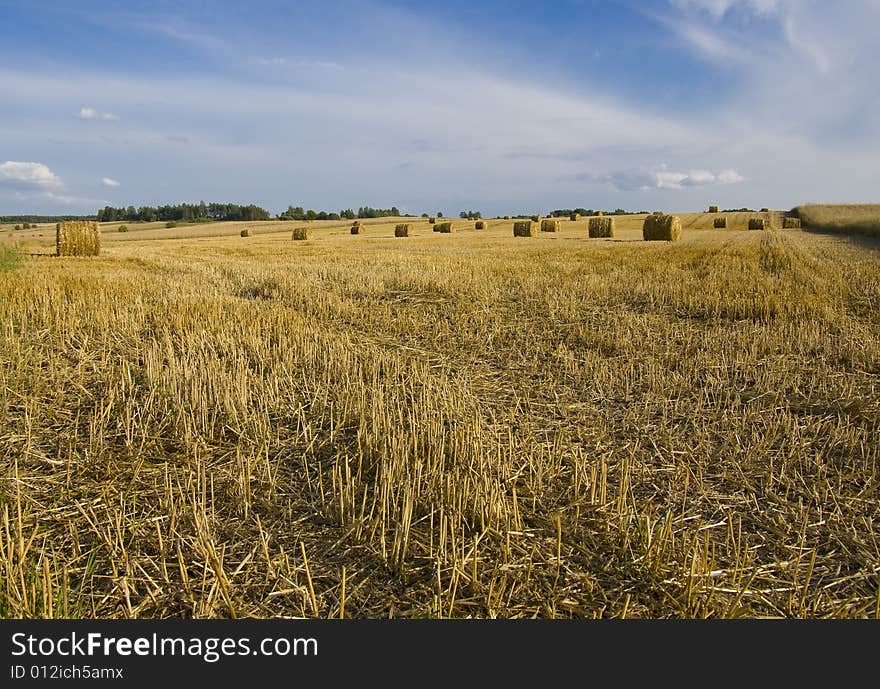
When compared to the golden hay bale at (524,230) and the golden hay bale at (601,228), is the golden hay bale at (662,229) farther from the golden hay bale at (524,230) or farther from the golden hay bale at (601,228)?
the golden hay bale at (524,230)

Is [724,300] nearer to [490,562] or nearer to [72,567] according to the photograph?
[490,562]

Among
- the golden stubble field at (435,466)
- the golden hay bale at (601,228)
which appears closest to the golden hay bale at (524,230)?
the golden hay bale at (601,228)

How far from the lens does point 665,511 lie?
120 inches

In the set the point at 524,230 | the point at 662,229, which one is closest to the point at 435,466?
the point at 662,229

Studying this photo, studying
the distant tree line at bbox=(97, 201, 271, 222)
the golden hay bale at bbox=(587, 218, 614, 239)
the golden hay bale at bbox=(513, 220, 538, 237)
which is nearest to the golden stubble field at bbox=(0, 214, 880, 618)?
the golden hay bale at bbox=(587, 218, 614, 239)

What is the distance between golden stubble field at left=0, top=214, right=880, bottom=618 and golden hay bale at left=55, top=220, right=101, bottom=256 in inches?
554

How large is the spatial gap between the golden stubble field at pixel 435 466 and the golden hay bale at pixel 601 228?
27664 mm

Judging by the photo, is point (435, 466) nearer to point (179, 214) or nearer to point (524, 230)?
point (524, 230)

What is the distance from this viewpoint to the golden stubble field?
2395 millimetres

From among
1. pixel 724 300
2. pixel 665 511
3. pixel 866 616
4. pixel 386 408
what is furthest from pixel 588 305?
pixel 866 616

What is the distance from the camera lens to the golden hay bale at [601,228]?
34.3 m

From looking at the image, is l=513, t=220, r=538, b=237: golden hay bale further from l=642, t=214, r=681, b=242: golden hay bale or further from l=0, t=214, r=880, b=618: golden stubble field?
l=0, t=214, r=880, b=618: golden stubble field

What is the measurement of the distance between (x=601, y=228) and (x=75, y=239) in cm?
2711

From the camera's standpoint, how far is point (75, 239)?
1934 cm
